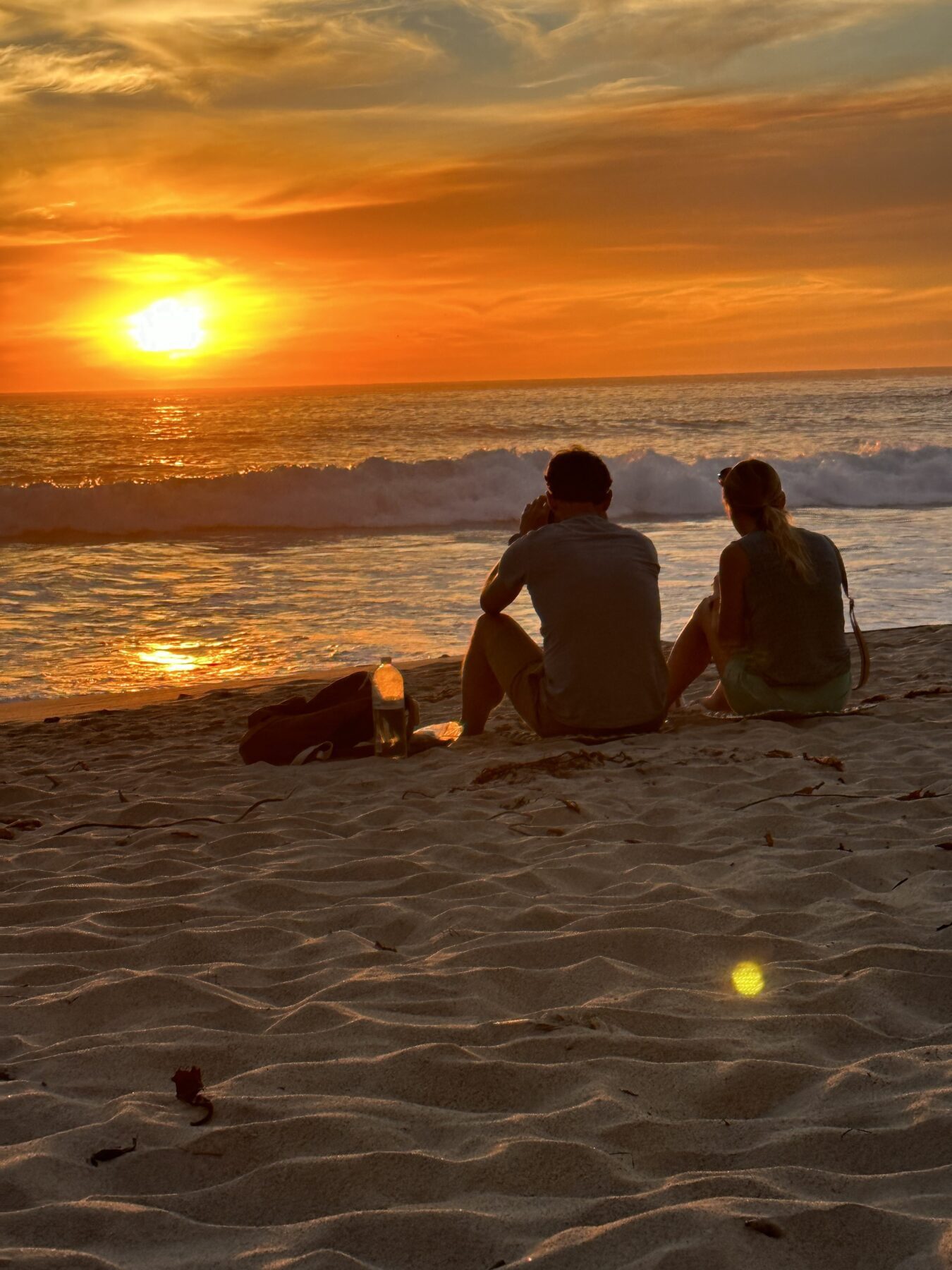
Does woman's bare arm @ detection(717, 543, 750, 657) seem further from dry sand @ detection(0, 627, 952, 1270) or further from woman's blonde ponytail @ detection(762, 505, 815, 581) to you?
dry sand @ detection(0, 627, 952, 1270)

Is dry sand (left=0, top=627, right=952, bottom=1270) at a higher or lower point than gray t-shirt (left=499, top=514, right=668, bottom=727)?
lower

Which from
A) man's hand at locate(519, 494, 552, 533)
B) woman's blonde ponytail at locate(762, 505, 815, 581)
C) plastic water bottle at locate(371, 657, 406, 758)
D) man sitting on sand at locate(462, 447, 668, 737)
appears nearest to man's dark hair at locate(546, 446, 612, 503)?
man sitting on sand at locate(462, 447, 668, 737)

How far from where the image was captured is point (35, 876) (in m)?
4.04

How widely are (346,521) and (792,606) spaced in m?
16.7

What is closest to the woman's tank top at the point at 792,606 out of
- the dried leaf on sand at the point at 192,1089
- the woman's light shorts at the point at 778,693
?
the woman's light shorts at the point at 778,693

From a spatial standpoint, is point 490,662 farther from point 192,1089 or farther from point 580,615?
point 192,1089

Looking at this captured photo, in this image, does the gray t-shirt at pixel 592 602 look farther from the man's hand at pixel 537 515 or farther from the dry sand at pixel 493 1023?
the dry sand at pixel 493 1023

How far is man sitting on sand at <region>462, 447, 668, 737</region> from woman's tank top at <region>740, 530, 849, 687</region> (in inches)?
18.1

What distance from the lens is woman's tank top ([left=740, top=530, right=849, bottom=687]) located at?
555cm

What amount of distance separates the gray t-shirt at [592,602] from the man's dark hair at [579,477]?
98mm

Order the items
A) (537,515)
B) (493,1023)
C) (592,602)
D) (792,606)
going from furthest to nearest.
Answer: (537,515), (792,606), (592,602), (493,1023)

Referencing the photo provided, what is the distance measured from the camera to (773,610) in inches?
221

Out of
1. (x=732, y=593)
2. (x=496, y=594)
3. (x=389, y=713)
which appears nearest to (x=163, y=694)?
(x=389, y=713)

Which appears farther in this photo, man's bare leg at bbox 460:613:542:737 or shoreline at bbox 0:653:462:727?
shoreline at bbox 0:653:462:727
